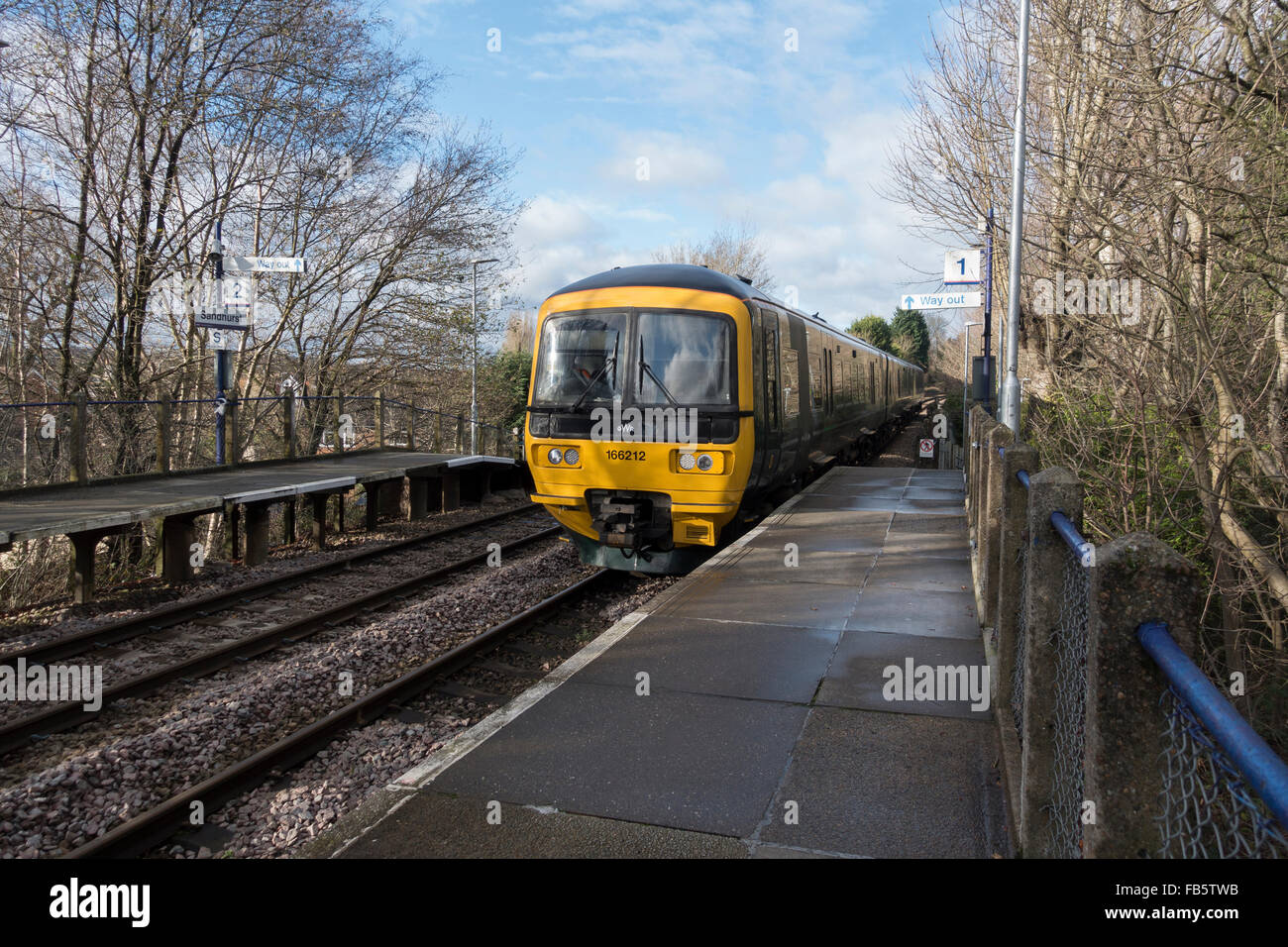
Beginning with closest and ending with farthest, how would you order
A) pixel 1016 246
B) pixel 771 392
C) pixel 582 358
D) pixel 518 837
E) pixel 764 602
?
1. pixel 518 837
2. pixel 764 602
3. pixel 582 358
4. pixel 771 392
5. pixel 1016 246

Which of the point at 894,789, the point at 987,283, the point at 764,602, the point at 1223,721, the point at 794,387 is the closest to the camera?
the point at 1223,721

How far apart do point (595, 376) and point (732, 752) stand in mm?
5693

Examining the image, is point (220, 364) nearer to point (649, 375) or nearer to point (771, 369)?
point (649, 375)

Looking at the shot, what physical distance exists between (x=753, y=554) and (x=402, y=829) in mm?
5912

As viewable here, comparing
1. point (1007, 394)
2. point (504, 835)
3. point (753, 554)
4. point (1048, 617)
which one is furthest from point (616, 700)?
point (1007, 394)

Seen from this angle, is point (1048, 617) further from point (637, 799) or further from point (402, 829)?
point (402, 829)

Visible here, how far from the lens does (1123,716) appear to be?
6.44ft

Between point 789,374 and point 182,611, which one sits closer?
point 182,611

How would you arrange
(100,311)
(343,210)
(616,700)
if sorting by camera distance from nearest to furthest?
1. (616,700)
2. (100,311)
3. (343,210)

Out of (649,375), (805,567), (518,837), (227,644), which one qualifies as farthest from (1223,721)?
(649,375)

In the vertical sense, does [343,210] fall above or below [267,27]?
below

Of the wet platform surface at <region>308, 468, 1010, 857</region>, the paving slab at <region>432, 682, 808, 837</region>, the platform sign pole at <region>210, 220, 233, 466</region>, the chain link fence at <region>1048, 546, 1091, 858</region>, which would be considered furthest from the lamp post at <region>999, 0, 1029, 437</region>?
the platform sign pole at <region>210, 220, 233, 466</region>

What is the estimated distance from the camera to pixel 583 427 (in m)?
9.31
